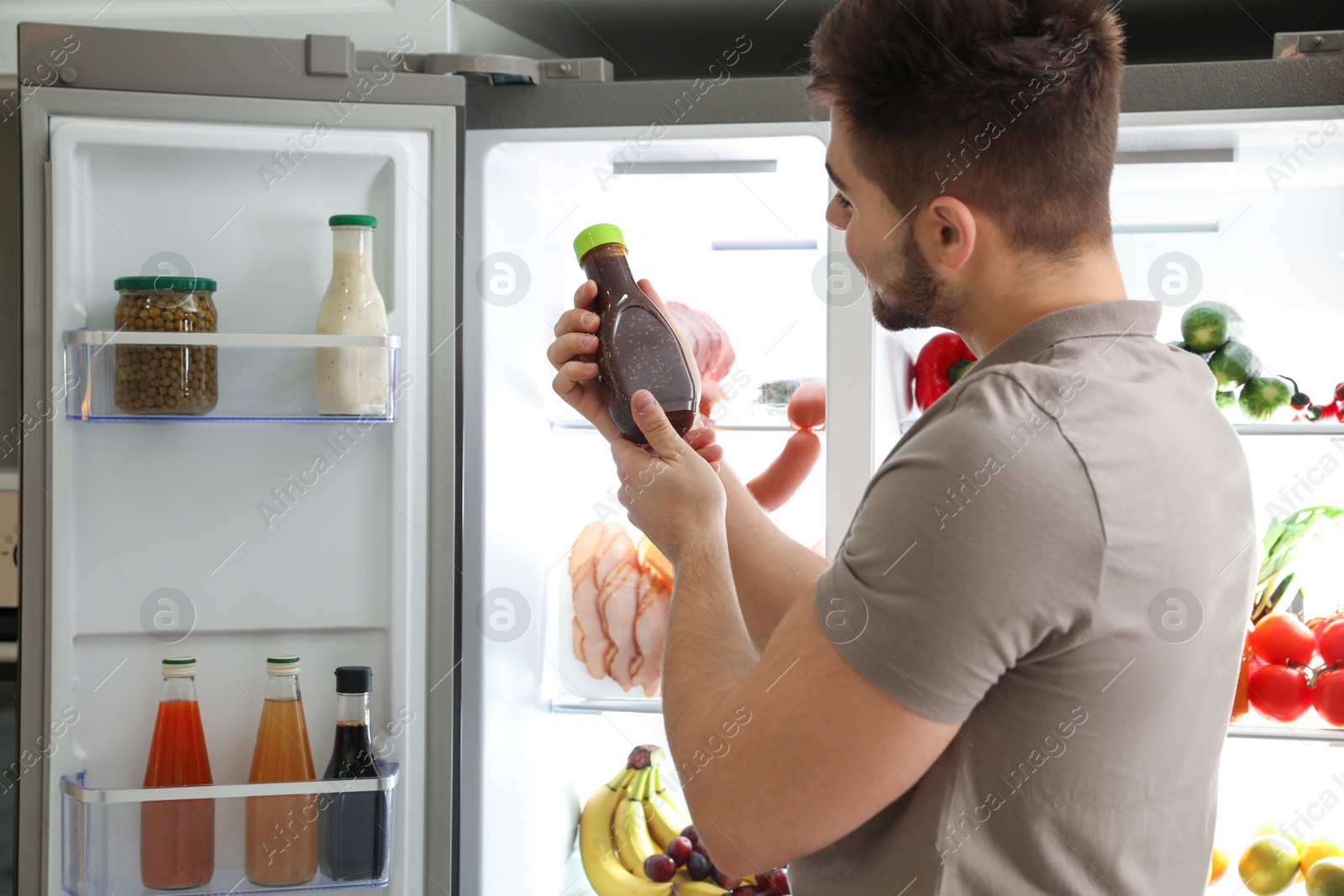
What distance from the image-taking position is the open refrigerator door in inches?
44.6

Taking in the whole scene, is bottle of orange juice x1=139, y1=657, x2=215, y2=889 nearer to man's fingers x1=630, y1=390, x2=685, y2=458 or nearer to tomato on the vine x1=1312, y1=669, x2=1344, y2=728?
man's fingers x1=630, y1=390, x2=685, y2=458

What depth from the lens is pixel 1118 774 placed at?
2.20 ft

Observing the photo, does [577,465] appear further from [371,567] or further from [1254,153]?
[1254,153]

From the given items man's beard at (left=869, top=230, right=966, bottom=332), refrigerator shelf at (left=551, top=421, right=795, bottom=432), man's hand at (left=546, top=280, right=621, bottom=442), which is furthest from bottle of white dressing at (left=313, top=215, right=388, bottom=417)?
man's beard at (left=869, top=230, right=966, bottom=332)

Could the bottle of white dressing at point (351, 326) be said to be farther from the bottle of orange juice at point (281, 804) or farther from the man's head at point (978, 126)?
the man's head at point (978, 126)

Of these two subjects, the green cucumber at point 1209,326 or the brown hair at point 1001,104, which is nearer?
the brown hair at point 1001,104

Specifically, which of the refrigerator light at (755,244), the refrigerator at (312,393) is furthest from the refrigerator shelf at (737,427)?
the refrigerator light at (755,244)

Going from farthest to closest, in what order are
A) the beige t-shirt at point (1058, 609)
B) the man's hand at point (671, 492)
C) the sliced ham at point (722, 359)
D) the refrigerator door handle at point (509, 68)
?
the sliced ham at point (722, 359), the refrigerator door handle at point (509, 68), the man's hand at point (671, 492), the beige t-shirt at point (1058, 609)

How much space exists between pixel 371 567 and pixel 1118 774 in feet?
2.77

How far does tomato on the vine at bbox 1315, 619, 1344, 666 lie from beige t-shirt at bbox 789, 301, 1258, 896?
29.7 inches

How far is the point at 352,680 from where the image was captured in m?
1.13

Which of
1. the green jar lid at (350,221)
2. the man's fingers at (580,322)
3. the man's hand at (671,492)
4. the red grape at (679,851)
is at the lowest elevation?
the red grape at (679,851)

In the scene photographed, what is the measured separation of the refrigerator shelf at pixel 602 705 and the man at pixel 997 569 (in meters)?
0.61

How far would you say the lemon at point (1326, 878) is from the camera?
1286 millimetres
